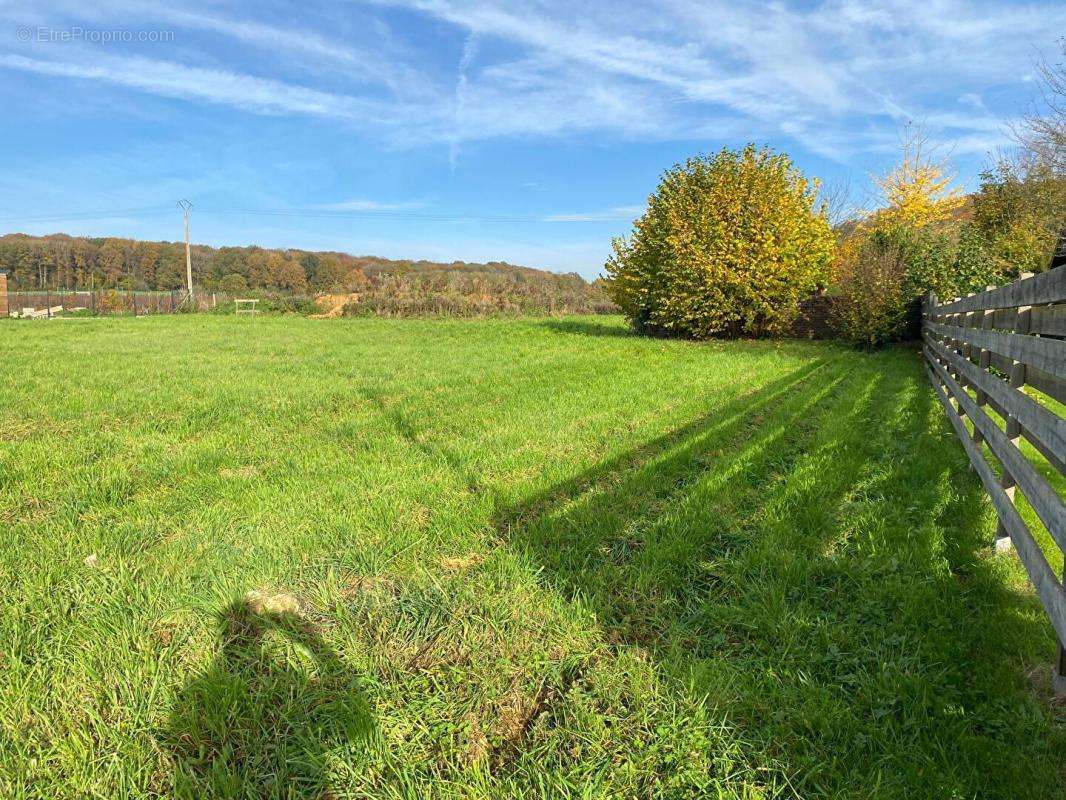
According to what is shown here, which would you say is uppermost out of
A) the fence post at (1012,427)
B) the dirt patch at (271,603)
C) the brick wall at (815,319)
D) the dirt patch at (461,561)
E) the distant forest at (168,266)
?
the distant forest at (168,266)

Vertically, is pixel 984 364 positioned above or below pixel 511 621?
above

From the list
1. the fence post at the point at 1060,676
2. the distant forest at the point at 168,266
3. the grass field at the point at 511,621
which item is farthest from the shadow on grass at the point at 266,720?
the distant forest at the point at 168,266

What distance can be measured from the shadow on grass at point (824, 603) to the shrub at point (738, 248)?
13.6 meters

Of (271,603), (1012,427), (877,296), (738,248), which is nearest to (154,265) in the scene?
(738,248)

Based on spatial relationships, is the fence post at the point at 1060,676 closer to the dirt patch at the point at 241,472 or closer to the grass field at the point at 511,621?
the grass field at the point at 511,621

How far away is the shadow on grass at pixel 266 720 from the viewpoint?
71.9 inches

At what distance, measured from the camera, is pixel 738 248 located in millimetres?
17734

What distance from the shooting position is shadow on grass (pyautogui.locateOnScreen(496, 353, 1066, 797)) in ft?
6.35

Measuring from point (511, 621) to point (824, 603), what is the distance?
4.98 feet

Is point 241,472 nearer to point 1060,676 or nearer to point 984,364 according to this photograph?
point 1060,676

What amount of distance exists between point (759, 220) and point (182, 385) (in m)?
16.2

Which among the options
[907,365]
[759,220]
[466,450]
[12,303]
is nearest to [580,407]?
[466,450]

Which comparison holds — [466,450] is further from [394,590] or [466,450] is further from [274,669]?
[274,669]

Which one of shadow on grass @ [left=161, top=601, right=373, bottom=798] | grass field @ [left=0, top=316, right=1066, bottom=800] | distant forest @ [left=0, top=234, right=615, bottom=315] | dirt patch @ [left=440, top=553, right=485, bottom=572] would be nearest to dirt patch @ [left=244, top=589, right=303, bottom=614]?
grass field @ [left=0, top=316, right=1066, bottom=800]
